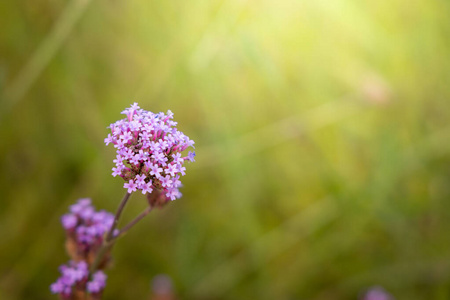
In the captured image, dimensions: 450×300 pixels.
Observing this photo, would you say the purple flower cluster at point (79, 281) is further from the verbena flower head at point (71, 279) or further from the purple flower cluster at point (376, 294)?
the purple flower cluster at point (376, 294)

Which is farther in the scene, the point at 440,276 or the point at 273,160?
the point at 273,160

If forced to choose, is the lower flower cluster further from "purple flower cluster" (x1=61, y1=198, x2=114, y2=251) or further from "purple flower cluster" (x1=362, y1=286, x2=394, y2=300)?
"purple flower cluster" (x1=362, y1=286, x2=394, y2=300)

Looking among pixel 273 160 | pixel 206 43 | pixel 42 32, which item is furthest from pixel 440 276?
pixel 42 32

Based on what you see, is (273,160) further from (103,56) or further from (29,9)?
(29,9)

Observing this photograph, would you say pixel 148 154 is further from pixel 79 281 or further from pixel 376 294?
pixel 376 294

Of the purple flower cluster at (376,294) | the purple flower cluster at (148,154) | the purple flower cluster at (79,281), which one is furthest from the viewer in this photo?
the purple flower cluster at (376,294)

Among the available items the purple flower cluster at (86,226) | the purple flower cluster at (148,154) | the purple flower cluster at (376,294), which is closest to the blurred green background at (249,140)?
the purple flower cluster at (376,294)

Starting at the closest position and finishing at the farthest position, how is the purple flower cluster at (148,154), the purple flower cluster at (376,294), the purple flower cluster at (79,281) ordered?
the purple flower cluster at (148,154) < the purple flower cluster at (79,281) < the purple flower cluster at (376,294)
